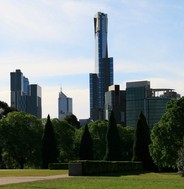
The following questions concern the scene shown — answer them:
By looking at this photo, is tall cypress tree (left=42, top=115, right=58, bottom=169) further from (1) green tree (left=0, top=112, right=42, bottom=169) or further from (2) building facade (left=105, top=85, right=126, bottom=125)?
(2) building facade (left=105, top=85, right=126, bottom=125)

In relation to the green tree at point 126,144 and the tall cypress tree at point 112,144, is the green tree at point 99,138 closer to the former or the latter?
the green tree at point 126,144

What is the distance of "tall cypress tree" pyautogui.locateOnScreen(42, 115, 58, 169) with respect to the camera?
3115 inches

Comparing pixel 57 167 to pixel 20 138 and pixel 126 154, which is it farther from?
pixel 126 154

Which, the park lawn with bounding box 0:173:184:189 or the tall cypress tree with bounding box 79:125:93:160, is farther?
the tall cypress tree with bounding box 79:125:93:160

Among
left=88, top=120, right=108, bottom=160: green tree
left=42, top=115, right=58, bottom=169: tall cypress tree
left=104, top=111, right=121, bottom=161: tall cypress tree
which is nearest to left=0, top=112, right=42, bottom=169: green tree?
left=42, top=115, right=58, bottom=169: tall cypress tree

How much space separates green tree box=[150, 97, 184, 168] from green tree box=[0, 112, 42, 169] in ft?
89.4

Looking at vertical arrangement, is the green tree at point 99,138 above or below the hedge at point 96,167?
above

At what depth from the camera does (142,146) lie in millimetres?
77375

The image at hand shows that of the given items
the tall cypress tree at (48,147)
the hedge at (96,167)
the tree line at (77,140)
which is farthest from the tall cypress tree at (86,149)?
the hedge at (96,167)

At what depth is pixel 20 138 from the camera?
8438 cm

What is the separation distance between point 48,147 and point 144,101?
93.0m

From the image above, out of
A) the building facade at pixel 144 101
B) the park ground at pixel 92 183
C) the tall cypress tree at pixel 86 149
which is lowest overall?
the park ground at pixel 92 183

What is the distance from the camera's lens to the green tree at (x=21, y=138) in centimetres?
8444

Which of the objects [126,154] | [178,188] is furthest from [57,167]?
[178,188]
